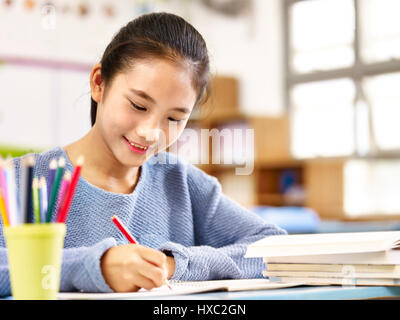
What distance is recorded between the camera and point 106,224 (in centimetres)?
111

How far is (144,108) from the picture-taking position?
109cm

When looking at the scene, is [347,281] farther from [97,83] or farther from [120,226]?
[97,83]

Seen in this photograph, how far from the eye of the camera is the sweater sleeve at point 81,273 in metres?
0.79

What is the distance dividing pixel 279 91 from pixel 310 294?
18.7 feet

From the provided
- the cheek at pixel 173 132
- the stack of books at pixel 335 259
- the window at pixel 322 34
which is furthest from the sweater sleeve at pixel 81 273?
the window at pixel 322 34

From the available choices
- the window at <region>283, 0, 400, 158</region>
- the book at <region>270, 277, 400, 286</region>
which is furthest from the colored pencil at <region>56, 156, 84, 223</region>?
the window at <region>283, 0, 400, 158</region>

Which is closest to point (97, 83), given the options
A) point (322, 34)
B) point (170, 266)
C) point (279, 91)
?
point (170, 266)

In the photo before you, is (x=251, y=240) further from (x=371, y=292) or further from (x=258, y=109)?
(x=258, y=109)

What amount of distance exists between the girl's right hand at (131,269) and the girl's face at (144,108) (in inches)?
13.5

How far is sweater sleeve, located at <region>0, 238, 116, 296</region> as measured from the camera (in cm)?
79

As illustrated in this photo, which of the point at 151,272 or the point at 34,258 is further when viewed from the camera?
the point at 151,272

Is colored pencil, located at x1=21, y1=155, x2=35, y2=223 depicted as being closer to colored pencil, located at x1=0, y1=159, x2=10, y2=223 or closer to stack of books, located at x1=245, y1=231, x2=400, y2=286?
colored pencil, located at x1=0, y1=159, x2=10, y2=223

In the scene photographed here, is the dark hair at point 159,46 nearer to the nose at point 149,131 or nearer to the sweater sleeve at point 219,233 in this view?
the nose at point 149,131

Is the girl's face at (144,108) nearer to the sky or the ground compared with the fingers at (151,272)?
nearer to the sky
